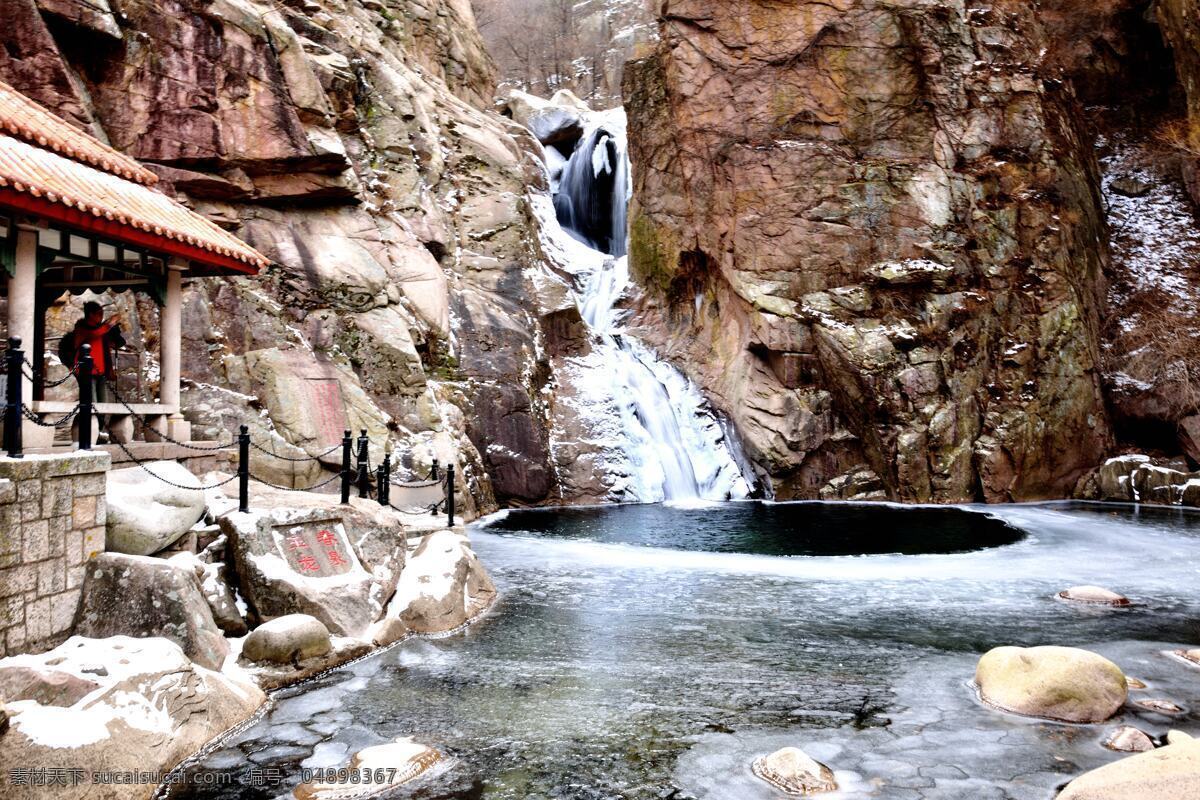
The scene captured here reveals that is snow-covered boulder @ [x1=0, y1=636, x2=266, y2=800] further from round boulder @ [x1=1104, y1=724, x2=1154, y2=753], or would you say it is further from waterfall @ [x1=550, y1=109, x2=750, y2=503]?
waterfall @ [x1=550, y1=109, x2=750, y2=503]

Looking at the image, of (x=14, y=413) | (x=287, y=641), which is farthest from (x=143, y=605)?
(x=14, y=413)

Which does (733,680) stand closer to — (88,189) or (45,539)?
(45,539)

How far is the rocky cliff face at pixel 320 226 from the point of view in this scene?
17.3 meters

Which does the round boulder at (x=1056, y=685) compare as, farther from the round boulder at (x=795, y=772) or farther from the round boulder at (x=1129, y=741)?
the round boulder at (x=795, y=772)

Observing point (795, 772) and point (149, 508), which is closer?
Answer: point (795, 772)

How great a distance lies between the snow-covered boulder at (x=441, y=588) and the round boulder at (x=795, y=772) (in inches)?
200

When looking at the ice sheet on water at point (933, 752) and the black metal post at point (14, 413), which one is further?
the black metal post at point (14, 413)

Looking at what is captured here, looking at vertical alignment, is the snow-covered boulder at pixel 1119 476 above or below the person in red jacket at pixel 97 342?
below

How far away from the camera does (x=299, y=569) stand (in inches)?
348

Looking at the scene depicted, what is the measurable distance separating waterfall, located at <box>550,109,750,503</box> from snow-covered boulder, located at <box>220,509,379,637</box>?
16.3 metres

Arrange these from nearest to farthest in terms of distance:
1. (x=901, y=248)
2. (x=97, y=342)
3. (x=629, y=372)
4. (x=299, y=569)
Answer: (x=299, y=569) → (x=97, y=342) → (x=901, y=248) → (x=629, y=372)

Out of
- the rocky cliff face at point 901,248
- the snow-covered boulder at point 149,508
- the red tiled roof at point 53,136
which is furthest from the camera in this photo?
the rocky cliff face at point 901,248

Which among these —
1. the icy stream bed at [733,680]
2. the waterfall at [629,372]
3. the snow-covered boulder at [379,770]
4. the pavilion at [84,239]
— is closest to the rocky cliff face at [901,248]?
the waterfall at [629,372]

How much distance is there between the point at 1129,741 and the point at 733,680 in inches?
131
